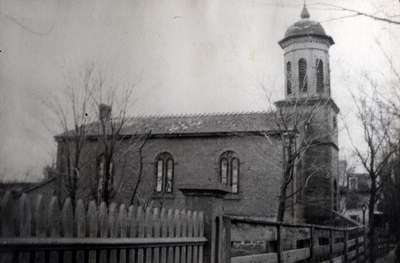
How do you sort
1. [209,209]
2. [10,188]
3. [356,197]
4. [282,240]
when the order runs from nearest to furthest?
[10,188] < [209,209] < [282,240] < [356,197]

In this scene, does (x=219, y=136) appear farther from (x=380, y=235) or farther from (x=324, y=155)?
(x=380, y=235)

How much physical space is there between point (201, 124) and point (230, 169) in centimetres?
329

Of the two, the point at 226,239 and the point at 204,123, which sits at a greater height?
the point at 204,123

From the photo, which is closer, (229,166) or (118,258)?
(118,258)

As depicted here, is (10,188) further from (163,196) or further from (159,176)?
(159,176)

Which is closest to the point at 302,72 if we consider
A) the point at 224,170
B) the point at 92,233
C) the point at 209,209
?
the point at 224,170

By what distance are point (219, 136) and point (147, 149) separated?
4.68 m

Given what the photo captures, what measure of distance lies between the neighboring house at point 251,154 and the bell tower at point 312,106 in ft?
0.18

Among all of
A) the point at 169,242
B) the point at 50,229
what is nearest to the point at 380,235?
the point at 169,242

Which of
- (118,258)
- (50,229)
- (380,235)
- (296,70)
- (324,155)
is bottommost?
(380,235)

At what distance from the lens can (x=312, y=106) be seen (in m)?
24.7

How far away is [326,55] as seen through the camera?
25.4 metres

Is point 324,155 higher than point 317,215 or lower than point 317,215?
higher

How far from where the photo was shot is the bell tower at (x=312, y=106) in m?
24.8
